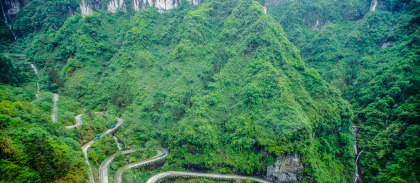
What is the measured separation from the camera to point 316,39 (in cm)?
6247

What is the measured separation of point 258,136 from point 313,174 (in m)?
10.3

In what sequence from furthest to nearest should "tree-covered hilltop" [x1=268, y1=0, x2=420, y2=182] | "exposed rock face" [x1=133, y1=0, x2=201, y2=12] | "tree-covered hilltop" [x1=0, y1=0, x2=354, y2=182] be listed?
"exposed rock face" [x1=133, y1=0, x2=201, y2=12] < "tree-covered hilltop" [x1=0, y1=0, x2=354, y2=182] < "tree-covered hilltop" [x1=268, y1=0, x2=420, y2=182]

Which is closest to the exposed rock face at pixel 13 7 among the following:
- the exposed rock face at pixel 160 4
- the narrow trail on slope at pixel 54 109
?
the exposed rock face at pixel 160 4

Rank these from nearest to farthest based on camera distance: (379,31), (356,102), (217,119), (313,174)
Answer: (313,174), (217,119), (356,102), (379,31)

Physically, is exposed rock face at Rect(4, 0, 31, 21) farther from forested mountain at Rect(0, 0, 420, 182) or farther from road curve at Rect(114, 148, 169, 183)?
road curve at Rect(114, 148, 169, 183)

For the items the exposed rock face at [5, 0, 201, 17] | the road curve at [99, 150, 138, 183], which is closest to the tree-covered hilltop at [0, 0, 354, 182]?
the exposed rock face at [5, 0, 201, 17]

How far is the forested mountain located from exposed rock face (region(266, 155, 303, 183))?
0.55 feet

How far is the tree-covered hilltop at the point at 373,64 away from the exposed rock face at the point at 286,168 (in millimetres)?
12766

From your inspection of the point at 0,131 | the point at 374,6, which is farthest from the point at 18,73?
the point at 374,6

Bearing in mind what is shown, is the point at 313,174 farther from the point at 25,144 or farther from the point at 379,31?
the point at 379,31

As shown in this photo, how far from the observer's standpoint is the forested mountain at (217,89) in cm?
3216

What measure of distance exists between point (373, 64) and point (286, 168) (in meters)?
37.4

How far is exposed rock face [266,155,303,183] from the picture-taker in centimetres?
3397

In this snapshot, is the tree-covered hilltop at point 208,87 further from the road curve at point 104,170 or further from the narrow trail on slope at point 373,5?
the narrow trail on slope at point 373,5
